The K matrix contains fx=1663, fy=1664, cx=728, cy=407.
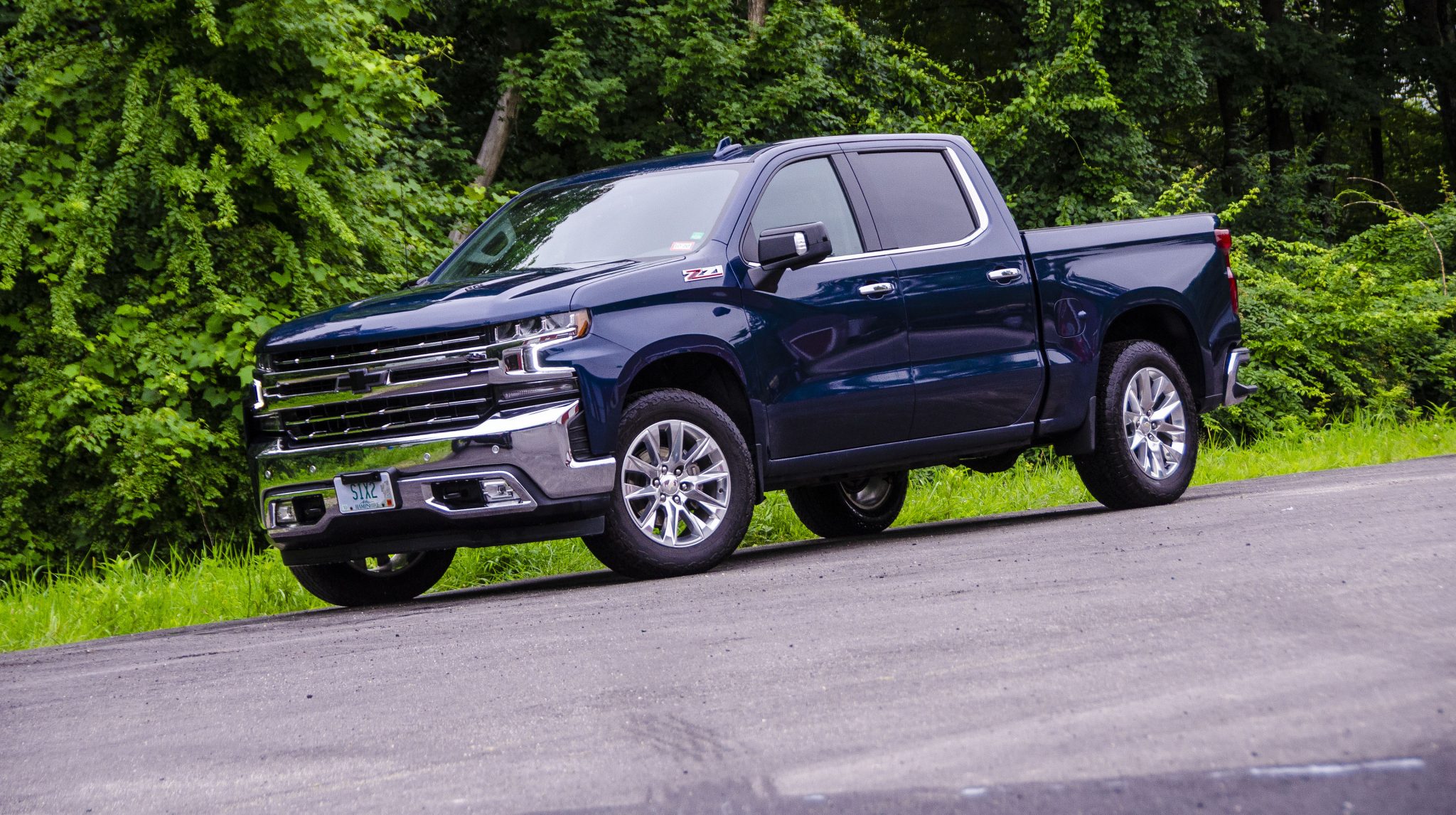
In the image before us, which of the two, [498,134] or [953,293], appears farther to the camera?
[498,134]

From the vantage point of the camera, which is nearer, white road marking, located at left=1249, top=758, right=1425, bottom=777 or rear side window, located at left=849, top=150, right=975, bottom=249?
white road marking, located at left=1249, top=758, right=1425, bottom=777

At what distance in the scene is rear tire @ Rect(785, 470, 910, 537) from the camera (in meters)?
9.80

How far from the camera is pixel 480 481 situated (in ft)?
21.9

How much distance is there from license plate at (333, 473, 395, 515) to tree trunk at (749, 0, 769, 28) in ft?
47.3

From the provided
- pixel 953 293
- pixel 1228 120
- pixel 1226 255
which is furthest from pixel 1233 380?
pixel 1228 120

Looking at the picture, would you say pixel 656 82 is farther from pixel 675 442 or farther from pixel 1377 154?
pixel 1377 154

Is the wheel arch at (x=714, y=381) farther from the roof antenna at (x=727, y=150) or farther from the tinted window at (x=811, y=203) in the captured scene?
the roof antenna at (x=727, y=150)

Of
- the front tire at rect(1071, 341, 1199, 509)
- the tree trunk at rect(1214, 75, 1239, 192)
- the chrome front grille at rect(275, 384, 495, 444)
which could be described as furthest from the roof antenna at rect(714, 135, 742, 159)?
the tree trunk at rect(1214, 75, 1239, 192)

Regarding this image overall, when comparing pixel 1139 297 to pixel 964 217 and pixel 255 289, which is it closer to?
pixel 964 217

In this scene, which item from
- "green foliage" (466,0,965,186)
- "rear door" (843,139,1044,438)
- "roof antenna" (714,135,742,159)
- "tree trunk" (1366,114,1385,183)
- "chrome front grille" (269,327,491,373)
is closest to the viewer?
"chrome front grille" (269,327,491,373)

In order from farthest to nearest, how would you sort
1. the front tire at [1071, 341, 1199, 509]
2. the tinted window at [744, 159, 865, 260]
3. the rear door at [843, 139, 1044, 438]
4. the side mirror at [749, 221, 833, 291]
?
the front tire at [1071, 341, 1199, 509] < the rear door at [843, 139, 1044, 438] < the tinted window at [744, 159, 865, 260] < the side mirror at [749, 221, 833, 291]

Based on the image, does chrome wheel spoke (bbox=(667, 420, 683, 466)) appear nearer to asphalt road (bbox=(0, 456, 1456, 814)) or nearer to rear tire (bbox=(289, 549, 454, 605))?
asphalt road (bbox=(0, 456, 1456, 814))

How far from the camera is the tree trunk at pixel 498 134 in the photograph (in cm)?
1862

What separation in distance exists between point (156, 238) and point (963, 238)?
5.49 m
